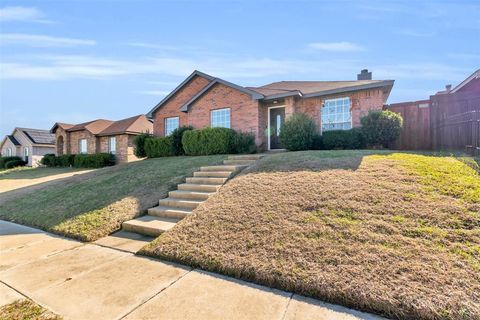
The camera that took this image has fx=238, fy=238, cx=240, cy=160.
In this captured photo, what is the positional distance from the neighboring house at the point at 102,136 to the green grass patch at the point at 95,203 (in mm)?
11090

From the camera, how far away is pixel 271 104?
1340cm

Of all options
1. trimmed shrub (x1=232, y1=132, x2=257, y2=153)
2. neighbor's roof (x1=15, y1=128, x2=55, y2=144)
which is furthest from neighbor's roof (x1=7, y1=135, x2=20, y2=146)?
trimmed shrub (x1=232, y1=132, x2=257, y2=153)

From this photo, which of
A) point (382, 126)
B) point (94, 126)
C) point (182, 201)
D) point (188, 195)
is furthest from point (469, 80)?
point (94, 126)

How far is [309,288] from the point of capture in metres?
2.72

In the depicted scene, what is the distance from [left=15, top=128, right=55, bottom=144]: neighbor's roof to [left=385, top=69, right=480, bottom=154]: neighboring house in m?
39.2

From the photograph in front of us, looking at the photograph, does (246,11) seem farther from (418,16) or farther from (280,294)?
(280,294)

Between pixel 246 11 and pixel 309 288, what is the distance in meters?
8.56

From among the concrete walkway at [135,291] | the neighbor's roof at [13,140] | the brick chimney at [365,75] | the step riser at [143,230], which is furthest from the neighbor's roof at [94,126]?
the brick chimney at [365,75]

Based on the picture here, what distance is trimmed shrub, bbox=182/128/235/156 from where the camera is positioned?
1222 cm

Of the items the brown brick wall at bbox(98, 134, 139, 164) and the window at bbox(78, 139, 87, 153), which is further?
the window at bbox(78, 139, 87, 153)

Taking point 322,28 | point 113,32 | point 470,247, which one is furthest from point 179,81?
point 470,247

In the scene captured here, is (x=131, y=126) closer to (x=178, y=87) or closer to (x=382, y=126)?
(x=178, y=87)

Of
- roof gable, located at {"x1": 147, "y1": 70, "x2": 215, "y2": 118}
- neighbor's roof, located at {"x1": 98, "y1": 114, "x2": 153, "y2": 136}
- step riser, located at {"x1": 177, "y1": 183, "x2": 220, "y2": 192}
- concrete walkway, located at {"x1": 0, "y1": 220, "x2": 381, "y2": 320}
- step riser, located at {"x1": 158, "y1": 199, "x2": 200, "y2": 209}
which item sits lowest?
concrete walkway, located at {"x1": 0, "y1": 220, "x2": 381, "y2": 320}

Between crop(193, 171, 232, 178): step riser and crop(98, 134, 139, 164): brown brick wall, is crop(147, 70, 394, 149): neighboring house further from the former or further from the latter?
crop(98, 134, 139, 164): brown brick wall
